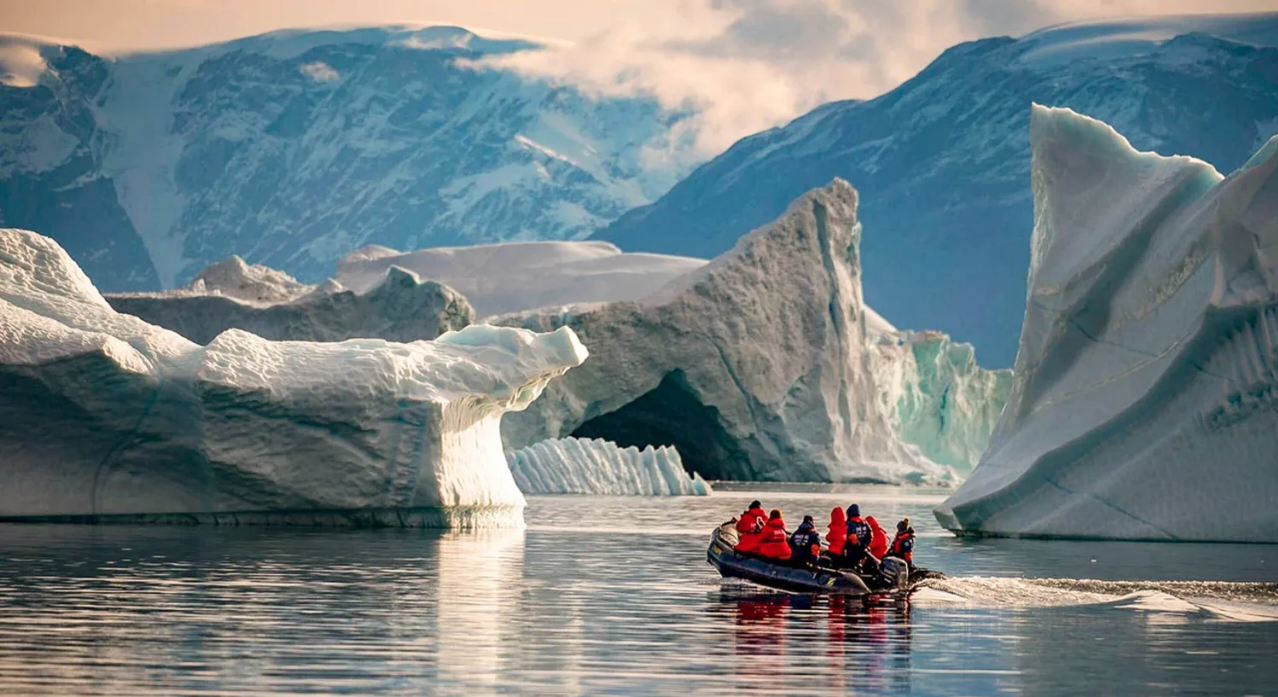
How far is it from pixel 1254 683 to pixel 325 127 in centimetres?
16828

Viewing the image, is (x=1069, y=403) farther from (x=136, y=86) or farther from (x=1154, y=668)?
(x=136, y=86)

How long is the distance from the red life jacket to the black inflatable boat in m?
0.10

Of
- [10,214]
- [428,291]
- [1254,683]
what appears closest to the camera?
[1254,683]

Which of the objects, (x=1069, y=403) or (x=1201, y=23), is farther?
(x=1201, y=23)

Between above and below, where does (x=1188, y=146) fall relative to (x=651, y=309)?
above

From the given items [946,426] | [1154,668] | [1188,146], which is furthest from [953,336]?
[1154,668]

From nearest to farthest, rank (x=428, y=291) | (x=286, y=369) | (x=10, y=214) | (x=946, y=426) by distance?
(x=286, y=369), (x=428, y=291), (x=946, y=426), (x=10, y=214)

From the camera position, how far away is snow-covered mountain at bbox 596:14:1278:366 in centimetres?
17400

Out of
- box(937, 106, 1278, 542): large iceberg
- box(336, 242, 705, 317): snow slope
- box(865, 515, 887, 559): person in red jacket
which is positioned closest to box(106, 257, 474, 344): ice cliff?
A: box(336, 242, 705, 317): snow slope

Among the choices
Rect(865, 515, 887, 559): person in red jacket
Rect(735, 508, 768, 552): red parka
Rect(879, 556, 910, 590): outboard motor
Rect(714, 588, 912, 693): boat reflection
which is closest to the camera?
Rect(714, 588, 912, 693): boat reflection

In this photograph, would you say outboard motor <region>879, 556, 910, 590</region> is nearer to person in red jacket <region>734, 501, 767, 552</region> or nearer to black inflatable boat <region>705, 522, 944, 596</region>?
black inflatable boat <region>705, 522, 944, 596</region>

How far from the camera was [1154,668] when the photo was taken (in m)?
14.2

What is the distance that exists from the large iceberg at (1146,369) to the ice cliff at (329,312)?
22.5 m

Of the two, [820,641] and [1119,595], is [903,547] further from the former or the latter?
[820,641]
